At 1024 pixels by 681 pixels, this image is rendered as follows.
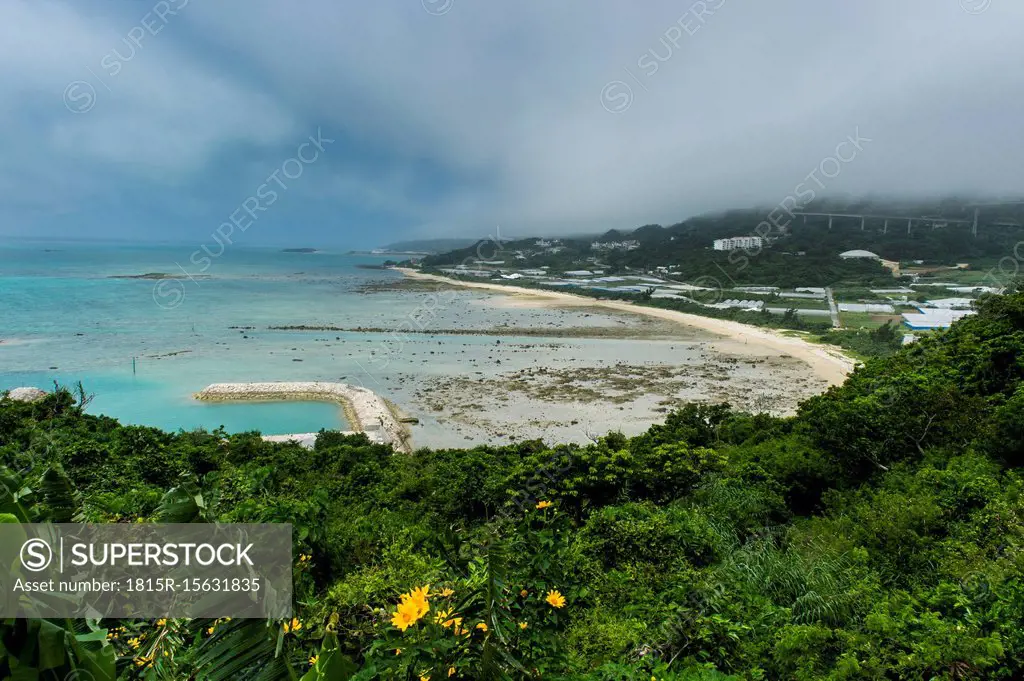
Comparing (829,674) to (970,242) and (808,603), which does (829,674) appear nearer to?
(808,603)

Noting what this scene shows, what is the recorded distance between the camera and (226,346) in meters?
30.9

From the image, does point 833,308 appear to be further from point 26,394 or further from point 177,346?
point 26,394

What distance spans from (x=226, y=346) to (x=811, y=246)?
267ft

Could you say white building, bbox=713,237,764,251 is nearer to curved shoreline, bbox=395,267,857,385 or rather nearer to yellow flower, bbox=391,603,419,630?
curved shoreline, bbox=395,267,857,385

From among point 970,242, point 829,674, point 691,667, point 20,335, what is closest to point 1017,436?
point 829,674

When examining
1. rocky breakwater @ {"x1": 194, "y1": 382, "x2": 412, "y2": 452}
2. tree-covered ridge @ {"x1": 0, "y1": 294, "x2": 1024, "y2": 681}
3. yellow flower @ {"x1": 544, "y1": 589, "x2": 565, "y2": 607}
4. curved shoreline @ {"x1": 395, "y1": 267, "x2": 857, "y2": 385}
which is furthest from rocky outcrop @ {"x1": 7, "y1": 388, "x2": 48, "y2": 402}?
curved shoreline @ {"x1": 395, "y1": 267, "x2": 857, "y2": 385}

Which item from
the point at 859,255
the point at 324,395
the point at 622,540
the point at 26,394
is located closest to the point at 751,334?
the point at 324,395

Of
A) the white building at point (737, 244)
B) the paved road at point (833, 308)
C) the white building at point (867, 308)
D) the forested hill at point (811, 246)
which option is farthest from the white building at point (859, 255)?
the white building at point (867, 308)

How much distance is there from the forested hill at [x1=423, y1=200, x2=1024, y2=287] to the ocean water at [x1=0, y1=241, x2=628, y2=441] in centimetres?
3731

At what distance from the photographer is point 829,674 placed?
3.01 m

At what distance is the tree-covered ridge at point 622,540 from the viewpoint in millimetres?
1928

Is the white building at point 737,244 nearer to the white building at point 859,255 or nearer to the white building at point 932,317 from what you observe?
the white building at point 859,255

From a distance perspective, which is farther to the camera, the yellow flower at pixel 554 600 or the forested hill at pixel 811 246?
the forested hill at pixel 811 246

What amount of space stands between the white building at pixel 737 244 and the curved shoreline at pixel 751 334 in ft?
116
